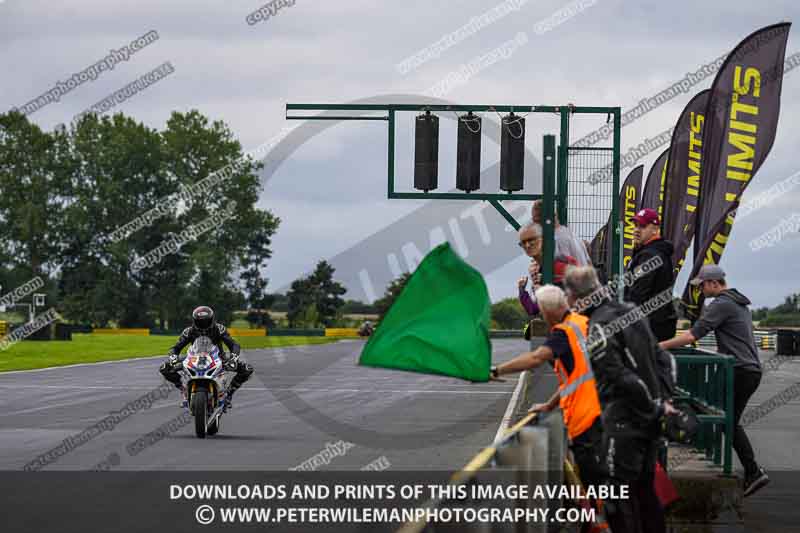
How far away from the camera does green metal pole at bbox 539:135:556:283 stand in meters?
12.9

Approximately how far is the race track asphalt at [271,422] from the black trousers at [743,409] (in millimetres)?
3185

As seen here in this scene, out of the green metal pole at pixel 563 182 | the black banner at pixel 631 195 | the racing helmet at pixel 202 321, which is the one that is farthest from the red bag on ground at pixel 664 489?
the black banner at pixel 631 195

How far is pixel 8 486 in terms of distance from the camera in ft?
36.8

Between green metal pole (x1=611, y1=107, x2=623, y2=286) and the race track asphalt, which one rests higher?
green metal pole (x1=611, y1=107, x2=623, y2=286)

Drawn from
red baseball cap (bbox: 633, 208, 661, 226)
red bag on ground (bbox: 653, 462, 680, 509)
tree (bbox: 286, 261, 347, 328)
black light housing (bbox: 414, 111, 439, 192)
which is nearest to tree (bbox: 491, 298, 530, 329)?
tree (bbox: 286, 261, 347, 328)

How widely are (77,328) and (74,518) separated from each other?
87878 millimetres

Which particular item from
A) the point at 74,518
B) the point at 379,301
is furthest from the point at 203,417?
the point at 379,301

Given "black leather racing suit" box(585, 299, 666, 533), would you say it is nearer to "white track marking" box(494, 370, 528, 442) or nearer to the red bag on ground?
the red bag on ground

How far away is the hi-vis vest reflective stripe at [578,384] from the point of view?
7.36 m

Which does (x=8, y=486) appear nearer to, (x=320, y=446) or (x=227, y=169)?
(x=320, y=446)

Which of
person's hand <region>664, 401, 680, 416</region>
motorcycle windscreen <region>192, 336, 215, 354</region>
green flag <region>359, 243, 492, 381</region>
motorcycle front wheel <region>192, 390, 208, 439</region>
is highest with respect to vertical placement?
green flag <region>359, 243, 492, 381</region>

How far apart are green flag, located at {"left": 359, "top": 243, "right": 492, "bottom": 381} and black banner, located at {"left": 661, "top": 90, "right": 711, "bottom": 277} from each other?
383 inches

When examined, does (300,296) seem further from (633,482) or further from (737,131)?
(633,482)

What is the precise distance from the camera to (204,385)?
16.5m
